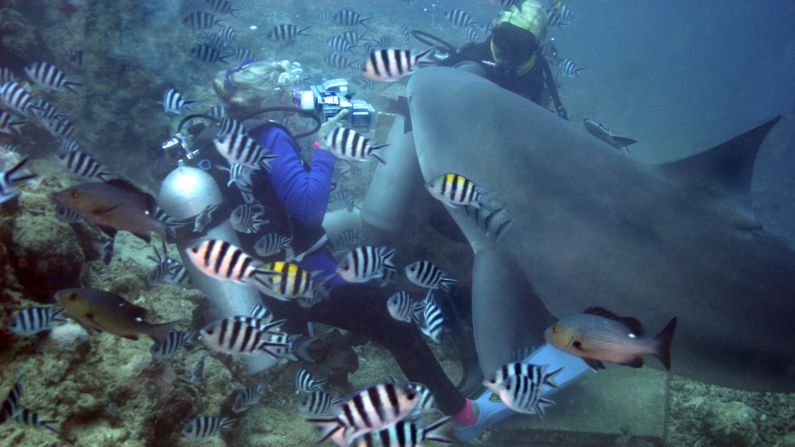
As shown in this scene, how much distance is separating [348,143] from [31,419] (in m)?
2.95

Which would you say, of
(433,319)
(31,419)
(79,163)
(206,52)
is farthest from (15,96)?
(433,319)

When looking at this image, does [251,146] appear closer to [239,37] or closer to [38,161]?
[38,161]

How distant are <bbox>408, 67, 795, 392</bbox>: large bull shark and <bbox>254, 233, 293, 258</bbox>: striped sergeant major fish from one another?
6.33 feet

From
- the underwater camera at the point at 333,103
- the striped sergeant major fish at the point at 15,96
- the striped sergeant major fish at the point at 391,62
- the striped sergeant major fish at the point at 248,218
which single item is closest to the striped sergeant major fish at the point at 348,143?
the underwater camera at the point at 333,103

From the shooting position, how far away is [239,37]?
56.0 feet

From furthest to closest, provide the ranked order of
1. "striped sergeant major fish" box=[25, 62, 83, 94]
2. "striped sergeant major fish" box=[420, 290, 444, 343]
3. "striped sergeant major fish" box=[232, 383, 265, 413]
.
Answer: "striped sergeant major fish" box=[25, 62, 83, 94], "striped sergeant major fish" box=[420, 290, 444, 343], "striped sergeant major fish" box=[232, 383, 265, 413]

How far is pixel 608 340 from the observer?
8.76ft

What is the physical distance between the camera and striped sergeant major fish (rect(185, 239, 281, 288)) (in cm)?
262

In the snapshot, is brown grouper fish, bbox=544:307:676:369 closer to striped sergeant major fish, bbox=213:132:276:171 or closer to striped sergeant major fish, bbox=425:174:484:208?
striped sergeant major fish, bbox=425:174:484:208

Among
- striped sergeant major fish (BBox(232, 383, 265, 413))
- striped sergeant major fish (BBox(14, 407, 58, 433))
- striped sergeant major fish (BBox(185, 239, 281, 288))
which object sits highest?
striped sergeant major fish (BBox(185, 239, 281, 288))

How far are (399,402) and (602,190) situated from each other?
10.5 ft

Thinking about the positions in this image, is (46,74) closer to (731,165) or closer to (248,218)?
(248,218)

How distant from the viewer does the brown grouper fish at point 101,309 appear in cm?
228

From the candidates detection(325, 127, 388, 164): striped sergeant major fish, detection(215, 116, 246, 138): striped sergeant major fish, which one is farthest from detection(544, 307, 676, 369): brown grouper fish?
detection(215, 116, 246, 138): striped sergeant major fish
